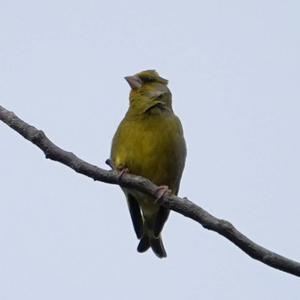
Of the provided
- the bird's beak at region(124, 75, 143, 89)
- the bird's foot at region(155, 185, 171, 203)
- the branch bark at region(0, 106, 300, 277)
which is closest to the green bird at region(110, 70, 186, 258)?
the bird's beak at region(124, 75, 143, 89)

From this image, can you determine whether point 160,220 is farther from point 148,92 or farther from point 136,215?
point 148,92

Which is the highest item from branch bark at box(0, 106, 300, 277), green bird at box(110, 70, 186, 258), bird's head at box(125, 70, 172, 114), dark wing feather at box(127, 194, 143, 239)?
bird's head at box(125, 70, 172, 114)

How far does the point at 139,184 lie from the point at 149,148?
1725 millimetres

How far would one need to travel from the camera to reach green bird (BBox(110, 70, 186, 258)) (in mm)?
5605

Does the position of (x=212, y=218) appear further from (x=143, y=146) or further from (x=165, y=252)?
(x=165, y=252)

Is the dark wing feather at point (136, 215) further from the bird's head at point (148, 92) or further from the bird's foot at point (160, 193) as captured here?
the bird's foot at point (160, 193)

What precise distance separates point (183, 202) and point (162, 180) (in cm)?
200

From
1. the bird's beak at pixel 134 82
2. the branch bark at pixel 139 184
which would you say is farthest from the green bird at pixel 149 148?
the branch bark at pixel 139 184

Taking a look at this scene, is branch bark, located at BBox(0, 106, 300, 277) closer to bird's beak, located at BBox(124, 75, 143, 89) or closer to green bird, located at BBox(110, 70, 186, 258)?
green bird, located at BBox(110, 70, 186, 258)

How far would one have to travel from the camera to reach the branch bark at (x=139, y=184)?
3250 millimetres

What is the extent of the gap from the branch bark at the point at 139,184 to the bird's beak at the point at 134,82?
2230mm

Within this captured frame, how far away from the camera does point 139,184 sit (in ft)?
12.8

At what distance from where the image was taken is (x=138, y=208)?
20.1 ft

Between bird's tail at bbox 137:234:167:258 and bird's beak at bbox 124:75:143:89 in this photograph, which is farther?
bird's tail at bbox 137:234:167:258
